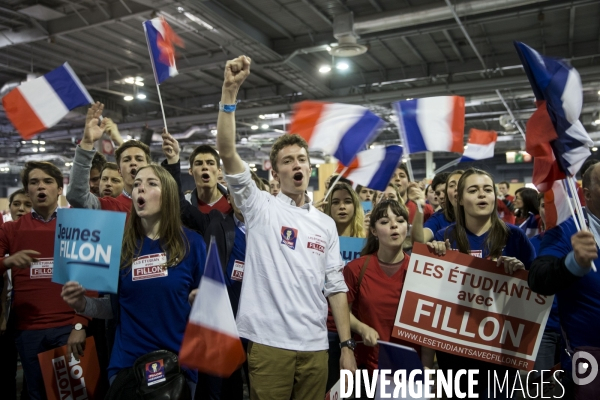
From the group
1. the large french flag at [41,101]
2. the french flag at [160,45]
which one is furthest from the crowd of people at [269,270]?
the french flag at [160,45]

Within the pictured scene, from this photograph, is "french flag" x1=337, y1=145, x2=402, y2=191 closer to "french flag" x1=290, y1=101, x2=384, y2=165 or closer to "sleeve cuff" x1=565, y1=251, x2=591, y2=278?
"french flag" x1=290, y1=101, x2=384, y2=165

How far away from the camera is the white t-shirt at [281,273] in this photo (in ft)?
7.49

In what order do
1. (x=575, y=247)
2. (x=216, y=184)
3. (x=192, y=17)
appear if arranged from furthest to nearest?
(x=192, y=17)
(x=216, y=184)
(x=575, y=247)

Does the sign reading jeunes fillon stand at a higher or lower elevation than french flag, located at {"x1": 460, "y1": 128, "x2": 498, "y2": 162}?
lower

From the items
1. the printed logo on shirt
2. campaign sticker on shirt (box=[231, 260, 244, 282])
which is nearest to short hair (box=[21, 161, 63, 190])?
campaign sticker on shirt (box=[231, 260, 244, 282])

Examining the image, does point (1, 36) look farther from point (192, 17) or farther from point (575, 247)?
point (575, 247)

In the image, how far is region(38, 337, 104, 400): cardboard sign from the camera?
108 inches

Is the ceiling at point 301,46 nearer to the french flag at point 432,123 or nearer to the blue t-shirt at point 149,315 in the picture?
the french flag at point 432,123

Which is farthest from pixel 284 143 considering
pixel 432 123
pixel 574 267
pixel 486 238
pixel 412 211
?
pixel 412 211

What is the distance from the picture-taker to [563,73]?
2.20m

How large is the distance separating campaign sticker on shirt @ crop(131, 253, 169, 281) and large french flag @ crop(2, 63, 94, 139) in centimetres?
180

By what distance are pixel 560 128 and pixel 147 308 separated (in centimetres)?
205

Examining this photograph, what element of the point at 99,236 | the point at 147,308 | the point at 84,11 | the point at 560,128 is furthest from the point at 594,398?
the point at 84,11

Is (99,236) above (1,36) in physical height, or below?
below
